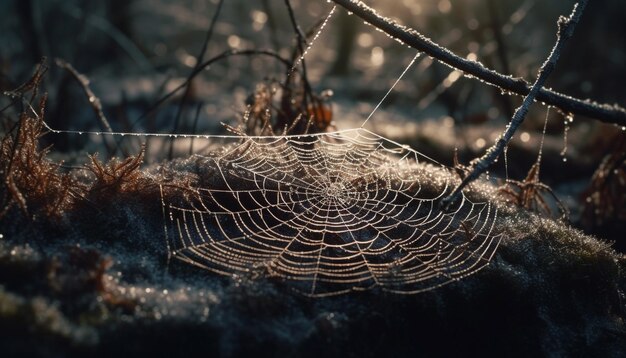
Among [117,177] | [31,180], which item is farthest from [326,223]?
[31,180]

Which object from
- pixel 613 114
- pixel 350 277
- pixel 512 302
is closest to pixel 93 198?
pixel 350 277

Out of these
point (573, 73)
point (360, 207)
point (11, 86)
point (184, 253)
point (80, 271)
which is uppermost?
point (573, 73)

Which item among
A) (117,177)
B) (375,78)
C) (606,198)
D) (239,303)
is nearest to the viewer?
(239,303)

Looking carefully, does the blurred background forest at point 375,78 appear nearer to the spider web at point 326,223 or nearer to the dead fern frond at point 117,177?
the spider web at point 326,223

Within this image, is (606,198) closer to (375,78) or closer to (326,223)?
(326,223)

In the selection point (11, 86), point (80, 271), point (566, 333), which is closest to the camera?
point (80, 271)

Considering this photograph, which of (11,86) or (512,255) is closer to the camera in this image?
(512,255)

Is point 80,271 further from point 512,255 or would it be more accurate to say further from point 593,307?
point 593,307

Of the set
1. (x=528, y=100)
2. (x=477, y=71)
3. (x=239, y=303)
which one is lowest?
(x=239, y=303)
